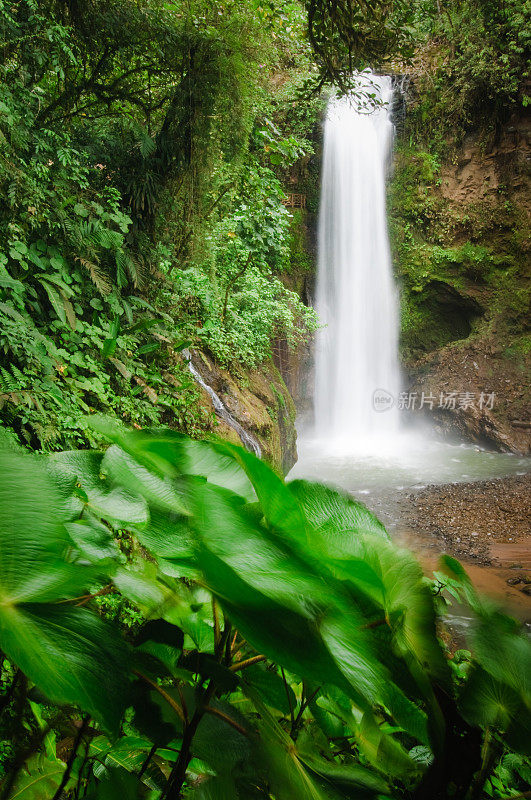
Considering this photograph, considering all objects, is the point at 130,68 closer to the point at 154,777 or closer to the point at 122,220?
the point at 122,220

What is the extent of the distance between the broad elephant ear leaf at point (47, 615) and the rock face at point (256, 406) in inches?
175

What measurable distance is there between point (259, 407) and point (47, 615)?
6.03 m

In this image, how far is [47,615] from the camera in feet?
0.87

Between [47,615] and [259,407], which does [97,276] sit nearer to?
[259,407]

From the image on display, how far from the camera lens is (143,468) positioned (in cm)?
37

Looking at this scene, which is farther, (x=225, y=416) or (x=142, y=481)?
(x=225, y=416)

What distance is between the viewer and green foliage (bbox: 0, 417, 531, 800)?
0.87 feet

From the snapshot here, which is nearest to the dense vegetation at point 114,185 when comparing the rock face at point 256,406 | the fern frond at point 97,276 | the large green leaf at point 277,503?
the fern frond at point 97,276

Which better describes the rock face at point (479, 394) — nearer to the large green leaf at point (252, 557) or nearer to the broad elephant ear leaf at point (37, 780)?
the broad elephant ear leaf at point (37, 780)

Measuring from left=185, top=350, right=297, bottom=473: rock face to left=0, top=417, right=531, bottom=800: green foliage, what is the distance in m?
4.33

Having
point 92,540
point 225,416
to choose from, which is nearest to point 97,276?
point 225,416

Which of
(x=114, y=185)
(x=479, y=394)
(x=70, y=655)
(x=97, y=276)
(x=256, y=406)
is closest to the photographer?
(x=70, y=655)

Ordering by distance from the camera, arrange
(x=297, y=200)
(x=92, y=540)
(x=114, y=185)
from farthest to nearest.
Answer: (x=297, y=200)
(x=114, y=185)
(x=92, y=540)

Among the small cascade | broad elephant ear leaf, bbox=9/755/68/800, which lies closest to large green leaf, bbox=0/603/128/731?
broad elephant ear leaf, bbox=9/755/68/800
